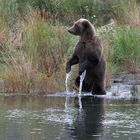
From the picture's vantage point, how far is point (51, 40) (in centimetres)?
1692

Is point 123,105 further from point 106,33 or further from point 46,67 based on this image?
point 106,33

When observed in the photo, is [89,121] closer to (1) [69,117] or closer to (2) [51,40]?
(1) [69,117]

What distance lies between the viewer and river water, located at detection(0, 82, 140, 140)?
1024cm

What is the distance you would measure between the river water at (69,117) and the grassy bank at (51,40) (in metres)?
0.55

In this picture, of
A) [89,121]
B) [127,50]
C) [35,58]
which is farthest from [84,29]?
[89,121]

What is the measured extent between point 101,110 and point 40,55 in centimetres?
391

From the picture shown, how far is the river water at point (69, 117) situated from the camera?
403 inches

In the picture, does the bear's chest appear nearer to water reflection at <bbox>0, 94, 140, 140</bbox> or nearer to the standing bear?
the standing bear

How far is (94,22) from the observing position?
23.3 m

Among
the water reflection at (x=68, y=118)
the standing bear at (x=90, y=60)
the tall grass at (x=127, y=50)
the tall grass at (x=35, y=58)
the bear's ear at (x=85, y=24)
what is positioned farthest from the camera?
the tall grass at (x=127, y=50)

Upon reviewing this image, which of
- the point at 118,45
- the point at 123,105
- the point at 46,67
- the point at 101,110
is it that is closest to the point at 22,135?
the point at 101,110

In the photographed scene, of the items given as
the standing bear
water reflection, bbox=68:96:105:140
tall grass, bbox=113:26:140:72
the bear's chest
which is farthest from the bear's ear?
tall grass, bbox=113:26:140:72

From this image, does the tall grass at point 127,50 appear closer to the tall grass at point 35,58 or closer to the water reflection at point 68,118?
the tall grass at point 35,58

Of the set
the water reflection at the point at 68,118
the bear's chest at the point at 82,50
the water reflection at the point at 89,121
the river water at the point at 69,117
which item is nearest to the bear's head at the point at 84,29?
the bear's chest at the point at 82,50
